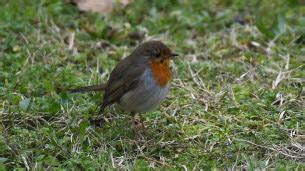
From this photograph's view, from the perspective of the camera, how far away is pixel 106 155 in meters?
4.78

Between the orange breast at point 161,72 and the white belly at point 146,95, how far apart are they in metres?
0.03

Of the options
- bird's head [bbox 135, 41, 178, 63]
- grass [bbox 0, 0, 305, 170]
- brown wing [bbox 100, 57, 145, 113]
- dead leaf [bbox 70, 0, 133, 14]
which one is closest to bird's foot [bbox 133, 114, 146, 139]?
grass [bbox 0, 0, 305, 170]

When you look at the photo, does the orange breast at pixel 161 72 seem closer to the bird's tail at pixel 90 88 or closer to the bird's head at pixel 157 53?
the bird's head at pixel 157 53

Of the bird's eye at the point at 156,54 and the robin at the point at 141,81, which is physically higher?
the bird's eye at the point at 156,54

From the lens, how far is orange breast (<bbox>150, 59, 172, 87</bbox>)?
17.3 feet

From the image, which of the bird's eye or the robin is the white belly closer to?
the robin

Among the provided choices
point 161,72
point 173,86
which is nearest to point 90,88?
point 161,72

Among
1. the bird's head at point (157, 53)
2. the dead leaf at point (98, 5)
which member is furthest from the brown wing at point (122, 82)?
the dead leaf at point (98, 5)

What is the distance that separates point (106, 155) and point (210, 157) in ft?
2.36

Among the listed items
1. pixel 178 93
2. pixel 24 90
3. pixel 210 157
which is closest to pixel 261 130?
pixel 210 157

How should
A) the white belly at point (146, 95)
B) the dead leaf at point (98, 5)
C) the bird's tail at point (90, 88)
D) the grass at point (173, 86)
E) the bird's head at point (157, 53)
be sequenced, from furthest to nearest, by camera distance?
the dead leaf at point (98, 5) → the bird's tail at point (90, 88) → the bird's head at point (157, 53) → the white belly at point (146, 95) → the grass at point (173, 86)

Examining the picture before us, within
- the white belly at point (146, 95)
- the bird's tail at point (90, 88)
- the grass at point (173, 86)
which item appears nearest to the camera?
the grass at point (173, 86)

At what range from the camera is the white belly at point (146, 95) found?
5.25 meters

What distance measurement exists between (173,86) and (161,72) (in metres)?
0.95
